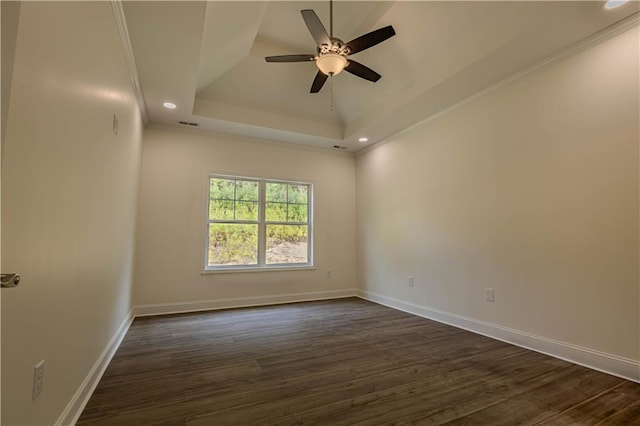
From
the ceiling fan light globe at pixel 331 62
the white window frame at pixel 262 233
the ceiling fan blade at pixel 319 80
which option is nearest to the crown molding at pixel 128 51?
the white window frame at pixel 262 233

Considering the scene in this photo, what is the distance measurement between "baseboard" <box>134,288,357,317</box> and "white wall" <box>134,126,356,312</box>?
0.07 ft

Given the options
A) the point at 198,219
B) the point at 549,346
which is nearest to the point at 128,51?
the point at 198,219

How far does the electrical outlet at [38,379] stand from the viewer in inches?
50.1

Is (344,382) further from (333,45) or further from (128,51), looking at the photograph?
(128,51)

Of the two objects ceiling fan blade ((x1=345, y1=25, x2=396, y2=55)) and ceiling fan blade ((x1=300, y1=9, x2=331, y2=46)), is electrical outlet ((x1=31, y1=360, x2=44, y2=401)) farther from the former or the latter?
ceiling fan blade ((x1=345, y1=25, x2=396, y2=55))

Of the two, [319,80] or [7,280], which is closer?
[7,280]

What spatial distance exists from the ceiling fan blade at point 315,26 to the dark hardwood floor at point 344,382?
2726mm

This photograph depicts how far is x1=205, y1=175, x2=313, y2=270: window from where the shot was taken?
4801mm

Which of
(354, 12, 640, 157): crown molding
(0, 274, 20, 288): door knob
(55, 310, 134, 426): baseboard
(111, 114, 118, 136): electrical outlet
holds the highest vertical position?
(354, 12, 640, 157): crown molding

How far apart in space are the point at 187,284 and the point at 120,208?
73.9 inches

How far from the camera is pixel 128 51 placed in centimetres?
271

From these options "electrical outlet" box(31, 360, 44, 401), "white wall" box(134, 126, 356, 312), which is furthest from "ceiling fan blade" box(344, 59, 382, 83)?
"electrical outlet" box(31, 360, 44, 401)

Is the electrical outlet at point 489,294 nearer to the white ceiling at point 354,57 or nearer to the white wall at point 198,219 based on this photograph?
the white ceiling at point 354,57

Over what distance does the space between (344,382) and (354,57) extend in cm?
357
